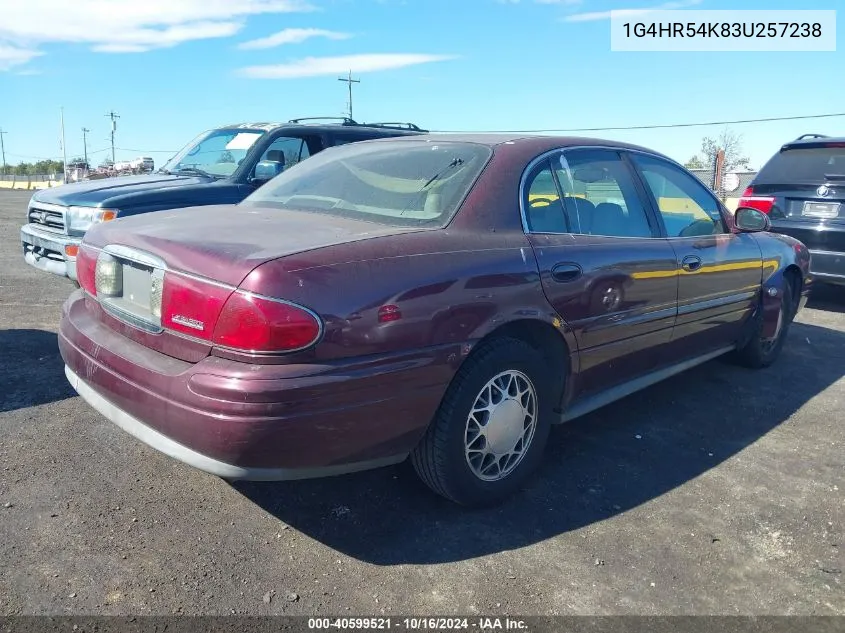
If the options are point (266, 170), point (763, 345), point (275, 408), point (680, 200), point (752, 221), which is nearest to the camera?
point (275, 408)

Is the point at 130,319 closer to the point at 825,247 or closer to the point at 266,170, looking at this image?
the point at 266,170

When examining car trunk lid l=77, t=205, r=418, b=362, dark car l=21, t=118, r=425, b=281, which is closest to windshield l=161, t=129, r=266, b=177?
dark car l=21, t=118, r=425, b=281

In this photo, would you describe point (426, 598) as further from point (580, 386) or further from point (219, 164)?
point (219, 164)

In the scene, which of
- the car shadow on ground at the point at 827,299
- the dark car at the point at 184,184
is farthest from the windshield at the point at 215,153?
the car shadow on ground at the point at 827,299

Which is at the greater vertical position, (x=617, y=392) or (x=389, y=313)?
(x=389, y=313)

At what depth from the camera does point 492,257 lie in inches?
113

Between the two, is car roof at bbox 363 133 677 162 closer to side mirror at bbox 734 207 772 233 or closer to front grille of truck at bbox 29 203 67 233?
side mirror at bbox 734 207 772 233

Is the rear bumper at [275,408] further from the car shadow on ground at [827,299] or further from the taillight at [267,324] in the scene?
the car shadow on ground at [827,299]

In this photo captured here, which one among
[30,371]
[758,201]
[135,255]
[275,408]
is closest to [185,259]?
[135,255]

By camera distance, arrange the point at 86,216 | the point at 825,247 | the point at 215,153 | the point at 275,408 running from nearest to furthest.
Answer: the point at 275,408
the point at 86,216
the point at 825,247
the point at 215,153

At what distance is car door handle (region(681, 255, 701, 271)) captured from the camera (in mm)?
3975

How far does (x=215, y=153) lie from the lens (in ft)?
23.7

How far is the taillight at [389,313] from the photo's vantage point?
2436 millimetres

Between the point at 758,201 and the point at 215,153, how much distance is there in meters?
5.84
